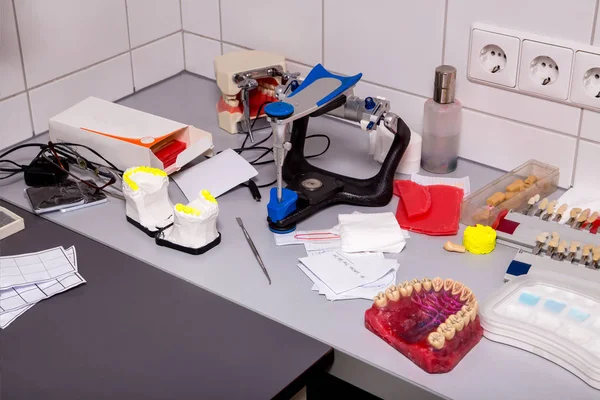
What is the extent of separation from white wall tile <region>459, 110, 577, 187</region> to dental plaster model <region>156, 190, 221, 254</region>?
50 cm

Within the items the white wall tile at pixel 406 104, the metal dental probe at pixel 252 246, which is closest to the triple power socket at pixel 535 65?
Answer: the white wall tile at pixel 406 104

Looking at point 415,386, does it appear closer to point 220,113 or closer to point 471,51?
point 471,51

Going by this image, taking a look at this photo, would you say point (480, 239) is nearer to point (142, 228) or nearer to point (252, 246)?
point (252, 246)

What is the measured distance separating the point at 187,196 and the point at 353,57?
0.43 metres

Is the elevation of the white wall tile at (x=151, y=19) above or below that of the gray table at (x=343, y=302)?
above

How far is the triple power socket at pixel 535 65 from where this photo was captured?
48.2 inches

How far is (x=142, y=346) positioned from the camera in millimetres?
999

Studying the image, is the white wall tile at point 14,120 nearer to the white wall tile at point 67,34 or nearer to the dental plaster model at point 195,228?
the white wall tile at point 67,34

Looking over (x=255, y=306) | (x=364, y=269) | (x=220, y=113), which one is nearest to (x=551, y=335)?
(x=364, y=269)

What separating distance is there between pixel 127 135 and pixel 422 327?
2.08 ft

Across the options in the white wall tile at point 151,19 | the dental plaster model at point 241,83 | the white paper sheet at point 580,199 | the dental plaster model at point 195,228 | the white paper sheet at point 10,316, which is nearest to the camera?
the white paper sheet at point 10,316

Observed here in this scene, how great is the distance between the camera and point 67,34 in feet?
4.94

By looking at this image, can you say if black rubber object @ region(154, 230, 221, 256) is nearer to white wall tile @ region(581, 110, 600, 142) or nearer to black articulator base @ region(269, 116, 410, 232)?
black articulator base @ region(269, 116, 410, 232)

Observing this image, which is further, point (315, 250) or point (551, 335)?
point (315, 250)
